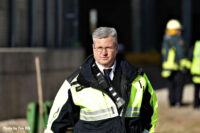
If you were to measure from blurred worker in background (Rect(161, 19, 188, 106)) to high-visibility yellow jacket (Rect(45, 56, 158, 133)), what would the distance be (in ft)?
27.8

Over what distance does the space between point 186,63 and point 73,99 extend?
875cm

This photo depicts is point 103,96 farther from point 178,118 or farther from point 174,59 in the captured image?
point 174,59

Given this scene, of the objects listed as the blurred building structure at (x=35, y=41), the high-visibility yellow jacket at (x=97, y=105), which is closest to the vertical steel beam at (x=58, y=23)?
the blurred building structure at (x=35, y=41)

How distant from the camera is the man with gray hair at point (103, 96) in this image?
354 cm

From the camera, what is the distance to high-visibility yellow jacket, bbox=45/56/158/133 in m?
3.54

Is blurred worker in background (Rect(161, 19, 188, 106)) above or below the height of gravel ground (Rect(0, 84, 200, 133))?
above

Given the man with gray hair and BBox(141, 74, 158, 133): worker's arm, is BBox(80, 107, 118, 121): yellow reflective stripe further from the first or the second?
BBox(141, 74, 158, 133): worker's arm

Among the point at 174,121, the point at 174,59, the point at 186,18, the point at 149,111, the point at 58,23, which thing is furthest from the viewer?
the point at 186,18

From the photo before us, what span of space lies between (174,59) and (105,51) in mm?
8784

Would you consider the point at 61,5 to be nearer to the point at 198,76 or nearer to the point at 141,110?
the point at 198,76

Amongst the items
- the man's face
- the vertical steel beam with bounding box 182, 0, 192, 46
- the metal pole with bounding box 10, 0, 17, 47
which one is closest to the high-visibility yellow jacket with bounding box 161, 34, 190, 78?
the metal pole with bounding box 10, 0, 17, 47

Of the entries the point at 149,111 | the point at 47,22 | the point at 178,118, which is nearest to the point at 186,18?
the point at 47,22

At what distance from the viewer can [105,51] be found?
11.5 ft

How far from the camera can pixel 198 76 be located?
454 inches
